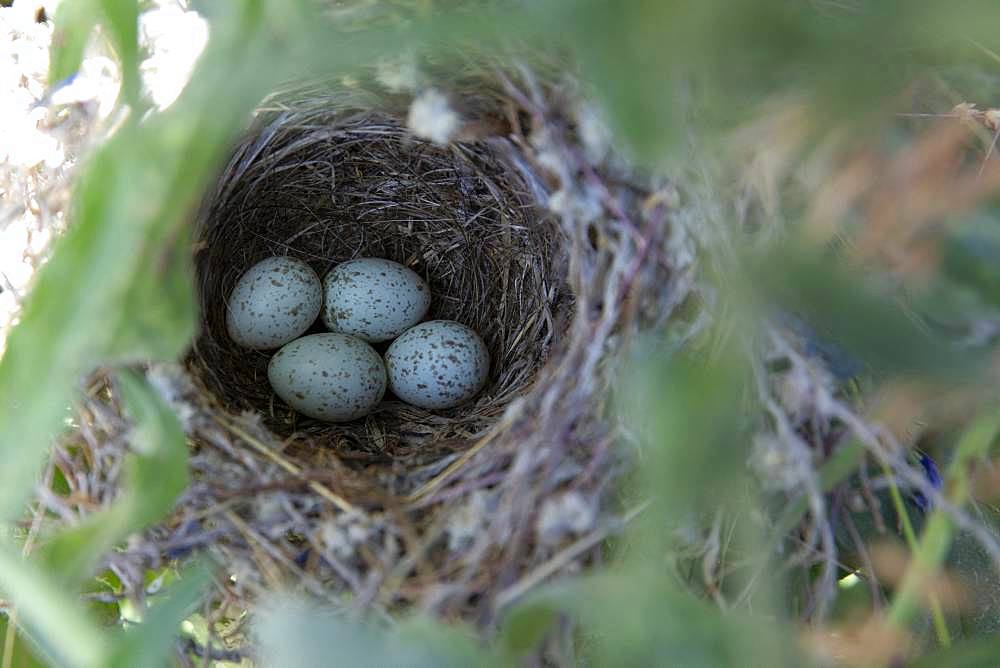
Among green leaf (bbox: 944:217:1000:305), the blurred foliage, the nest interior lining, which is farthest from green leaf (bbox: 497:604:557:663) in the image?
the nest interior lining

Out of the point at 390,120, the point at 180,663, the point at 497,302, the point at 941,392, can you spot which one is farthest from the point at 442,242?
the point at 941,392

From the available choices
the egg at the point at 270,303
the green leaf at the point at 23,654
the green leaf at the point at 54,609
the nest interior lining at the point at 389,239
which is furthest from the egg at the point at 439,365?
the green leaf at the point at 54,609

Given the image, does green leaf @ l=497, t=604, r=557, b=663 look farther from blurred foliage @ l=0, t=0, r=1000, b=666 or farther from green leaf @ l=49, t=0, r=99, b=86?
green leaf @ l=49, t=0, r=99, b=86

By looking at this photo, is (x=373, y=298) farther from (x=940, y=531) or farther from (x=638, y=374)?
(x=940, y=531)

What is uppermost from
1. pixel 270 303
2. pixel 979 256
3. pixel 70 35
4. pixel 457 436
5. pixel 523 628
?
pixel 70 35

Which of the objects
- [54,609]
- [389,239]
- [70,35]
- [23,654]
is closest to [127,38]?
[70,35]

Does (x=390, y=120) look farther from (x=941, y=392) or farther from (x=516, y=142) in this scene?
(x=941, y=392)

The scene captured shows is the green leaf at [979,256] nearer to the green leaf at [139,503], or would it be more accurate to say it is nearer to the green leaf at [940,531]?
the green leaf at [940,531]
